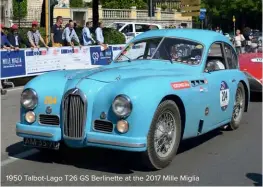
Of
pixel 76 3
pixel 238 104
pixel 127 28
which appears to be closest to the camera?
pixel 238 104

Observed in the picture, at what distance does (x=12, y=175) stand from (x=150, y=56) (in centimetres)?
258

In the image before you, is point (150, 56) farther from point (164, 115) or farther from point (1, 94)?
point (1, 94)

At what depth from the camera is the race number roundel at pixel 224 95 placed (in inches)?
276

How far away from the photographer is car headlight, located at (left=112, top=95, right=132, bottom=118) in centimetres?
533

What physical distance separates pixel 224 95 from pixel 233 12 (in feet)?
231

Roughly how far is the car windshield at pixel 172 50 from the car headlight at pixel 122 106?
5.64 ft

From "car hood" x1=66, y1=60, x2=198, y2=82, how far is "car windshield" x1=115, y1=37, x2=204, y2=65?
0.13 metres

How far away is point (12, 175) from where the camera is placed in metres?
5.62

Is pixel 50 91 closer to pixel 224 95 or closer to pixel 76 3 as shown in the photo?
pixel 224 95

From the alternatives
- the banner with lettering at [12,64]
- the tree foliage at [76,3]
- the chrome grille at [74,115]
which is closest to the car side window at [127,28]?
the banner with lettering at [12,64]

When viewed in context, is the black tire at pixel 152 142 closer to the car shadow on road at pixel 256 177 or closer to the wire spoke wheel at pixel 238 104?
the car shadow on road at pixel 256 177

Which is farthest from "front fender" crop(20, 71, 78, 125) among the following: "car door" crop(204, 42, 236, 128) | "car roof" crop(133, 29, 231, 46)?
"car door" crop(204, 42, 236, 128)

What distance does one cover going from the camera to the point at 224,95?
7.11m

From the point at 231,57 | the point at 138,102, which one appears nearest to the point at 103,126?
the point at 138,102
